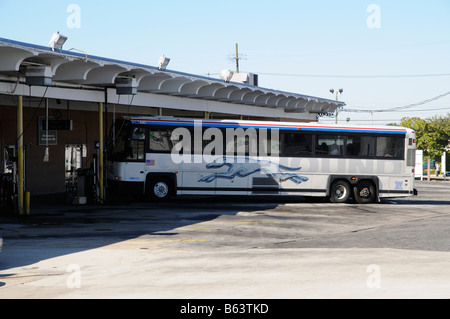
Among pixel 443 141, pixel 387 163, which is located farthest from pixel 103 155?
pixel 443 141

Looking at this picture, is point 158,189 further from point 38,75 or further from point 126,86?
point 38,75

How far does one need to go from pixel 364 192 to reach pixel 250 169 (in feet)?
16.0

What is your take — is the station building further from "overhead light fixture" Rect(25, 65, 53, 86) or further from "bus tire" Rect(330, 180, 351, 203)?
"bus tire" Rect(330, 180, 351, 203)

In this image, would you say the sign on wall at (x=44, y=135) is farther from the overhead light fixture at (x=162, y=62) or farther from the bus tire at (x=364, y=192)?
the bus tire at (x=364, y=192)

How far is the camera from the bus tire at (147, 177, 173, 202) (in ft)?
81.3

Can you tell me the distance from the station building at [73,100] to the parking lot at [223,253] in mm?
4091

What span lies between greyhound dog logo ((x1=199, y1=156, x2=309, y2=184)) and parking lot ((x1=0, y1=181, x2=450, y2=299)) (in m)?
2.18

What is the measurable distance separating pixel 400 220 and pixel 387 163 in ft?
18.8

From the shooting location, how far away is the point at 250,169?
25.0 meters

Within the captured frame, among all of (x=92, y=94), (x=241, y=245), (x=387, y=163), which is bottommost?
(x=241, y=245)

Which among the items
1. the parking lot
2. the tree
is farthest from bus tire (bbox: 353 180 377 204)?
the tree

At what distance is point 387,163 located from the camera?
83.3ft
